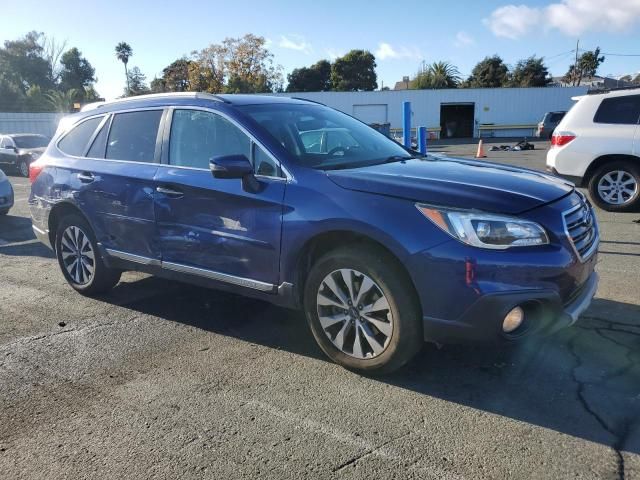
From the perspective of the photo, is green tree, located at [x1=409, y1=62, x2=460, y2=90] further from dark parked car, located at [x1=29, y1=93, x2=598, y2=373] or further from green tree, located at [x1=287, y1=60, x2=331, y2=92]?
dark parked car, located at [x1=29, y1=93, x2=598, y2=373]

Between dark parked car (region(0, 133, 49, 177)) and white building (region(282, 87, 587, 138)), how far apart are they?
911 inches

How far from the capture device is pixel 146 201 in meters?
4.51

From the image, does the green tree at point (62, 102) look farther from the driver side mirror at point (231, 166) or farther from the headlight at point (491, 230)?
the headlight at point (491, 230)

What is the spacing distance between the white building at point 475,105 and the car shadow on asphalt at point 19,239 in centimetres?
3151

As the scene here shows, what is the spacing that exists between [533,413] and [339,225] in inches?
60.8

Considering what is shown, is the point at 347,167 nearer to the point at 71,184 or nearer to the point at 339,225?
the point at 339,225

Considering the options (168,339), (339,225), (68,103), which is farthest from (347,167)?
(68,103)

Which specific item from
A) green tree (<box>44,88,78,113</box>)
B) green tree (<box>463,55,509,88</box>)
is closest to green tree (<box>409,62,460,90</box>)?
green tree (<box>463,55,509,88</box>)

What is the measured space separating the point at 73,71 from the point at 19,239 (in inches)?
3642

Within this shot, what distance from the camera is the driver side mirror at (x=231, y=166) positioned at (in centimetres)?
374

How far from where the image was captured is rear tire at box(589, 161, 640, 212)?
8680mm

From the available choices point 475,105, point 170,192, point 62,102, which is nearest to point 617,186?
point 170,192

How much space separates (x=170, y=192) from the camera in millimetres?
4312

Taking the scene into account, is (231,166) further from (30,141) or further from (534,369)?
(30,141)
